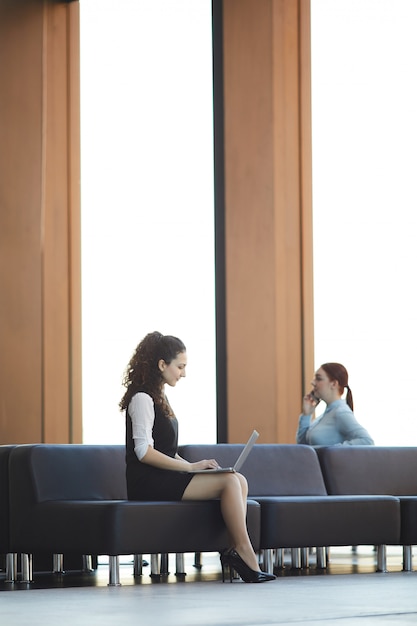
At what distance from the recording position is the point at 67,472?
234 inches

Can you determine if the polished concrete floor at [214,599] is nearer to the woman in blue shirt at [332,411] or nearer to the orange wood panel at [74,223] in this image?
the woman in blue shirt at [332,411]

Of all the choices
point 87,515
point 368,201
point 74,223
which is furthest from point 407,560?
point 74,223

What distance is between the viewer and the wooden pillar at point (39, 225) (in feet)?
30.6

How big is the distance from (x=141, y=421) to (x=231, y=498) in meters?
0.58

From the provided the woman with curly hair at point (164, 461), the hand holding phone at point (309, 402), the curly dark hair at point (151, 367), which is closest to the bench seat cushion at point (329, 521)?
the woman with curly hair at point (164, 461)

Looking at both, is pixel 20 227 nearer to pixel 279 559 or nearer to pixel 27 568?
pixel 279 559

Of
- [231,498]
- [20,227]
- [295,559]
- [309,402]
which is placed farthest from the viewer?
[20,227]

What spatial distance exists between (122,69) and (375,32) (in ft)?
7.29

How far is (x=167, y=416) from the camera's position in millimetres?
5746

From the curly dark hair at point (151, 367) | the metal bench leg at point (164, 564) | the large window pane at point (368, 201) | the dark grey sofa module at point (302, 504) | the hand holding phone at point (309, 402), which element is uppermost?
the large window pane at point (368, 201)

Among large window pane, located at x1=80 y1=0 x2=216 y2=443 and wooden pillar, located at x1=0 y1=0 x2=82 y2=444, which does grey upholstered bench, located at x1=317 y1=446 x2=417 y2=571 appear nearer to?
large window pane, located at x1=80 y1=0 x2=216 y2=443

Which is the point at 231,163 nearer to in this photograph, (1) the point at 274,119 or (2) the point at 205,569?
(1) the point at 274,119

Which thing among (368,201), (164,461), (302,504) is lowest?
(302,504)

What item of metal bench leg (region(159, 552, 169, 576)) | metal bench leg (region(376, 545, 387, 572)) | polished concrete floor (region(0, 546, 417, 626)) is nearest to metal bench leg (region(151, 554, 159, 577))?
polished concrete floor (region(0, 546, 417, 626))
